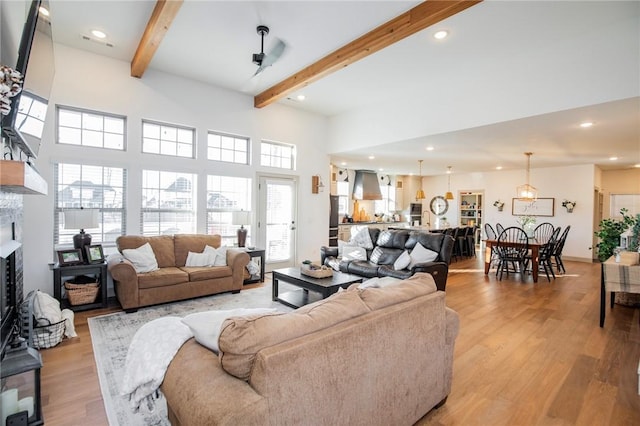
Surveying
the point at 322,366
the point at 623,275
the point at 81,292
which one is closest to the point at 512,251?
the point at 623,275

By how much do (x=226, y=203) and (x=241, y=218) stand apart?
0.61 metres

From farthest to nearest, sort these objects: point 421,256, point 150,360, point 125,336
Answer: point 421,256
point 125,336
point 150,360

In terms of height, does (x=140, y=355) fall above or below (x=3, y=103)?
below

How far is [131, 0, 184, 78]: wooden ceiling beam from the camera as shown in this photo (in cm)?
307

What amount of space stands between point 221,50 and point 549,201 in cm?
909

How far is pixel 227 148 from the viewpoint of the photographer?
19.2 feet

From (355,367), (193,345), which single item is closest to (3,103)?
(193,345)

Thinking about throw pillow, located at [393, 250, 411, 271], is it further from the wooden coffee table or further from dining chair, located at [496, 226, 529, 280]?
dining chair, located at [496, 226, 529, 280]

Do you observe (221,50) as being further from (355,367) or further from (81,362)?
(355,367)

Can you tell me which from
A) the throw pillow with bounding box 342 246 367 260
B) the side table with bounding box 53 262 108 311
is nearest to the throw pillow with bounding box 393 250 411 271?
the throw pillow with bounding box 342 246 367 260

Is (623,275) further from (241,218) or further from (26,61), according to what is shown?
(26,61)

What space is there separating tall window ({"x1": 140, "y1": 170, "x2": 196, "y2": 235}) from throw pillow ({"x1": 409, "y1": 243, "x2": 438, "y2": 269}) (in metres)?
3.61

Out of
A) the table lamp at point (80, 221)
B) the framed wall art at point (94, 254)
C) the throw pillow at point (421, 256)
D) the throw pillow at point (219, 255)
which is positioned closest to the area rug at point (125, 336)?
the throw pillow at point (219, 255)

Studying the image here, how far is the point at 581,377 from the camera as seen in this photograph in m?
2.53
